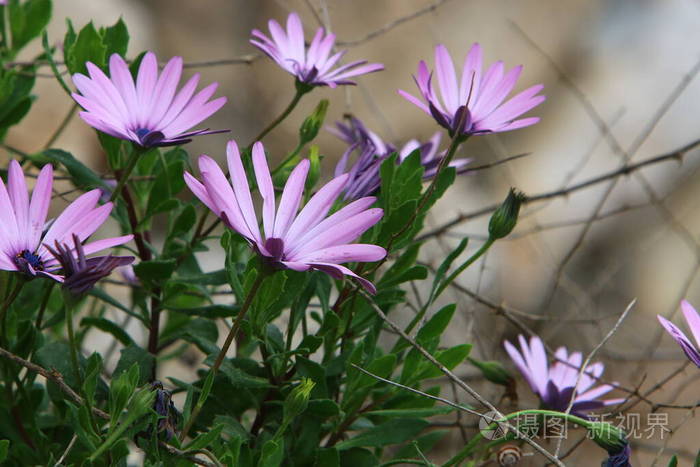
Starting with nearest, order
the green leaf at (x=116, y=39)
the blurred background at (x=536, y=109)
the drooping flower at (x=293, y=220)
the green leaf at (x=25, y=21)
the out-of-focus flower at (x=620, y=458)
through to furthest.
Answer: the drooping flower at (x=293, y=220)
the out-of-focus flower at (x=620, y=458)
the green leaf at (x=116, y=39)
the green leaf at (x=25, y=21)
the blurred background at (x=536, y=109)

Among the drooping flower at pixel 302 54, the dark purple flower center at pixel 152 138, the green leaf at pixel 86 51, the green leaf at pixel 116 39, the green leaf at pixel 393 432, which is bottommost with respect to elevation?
the green leaf at pixel 393 432

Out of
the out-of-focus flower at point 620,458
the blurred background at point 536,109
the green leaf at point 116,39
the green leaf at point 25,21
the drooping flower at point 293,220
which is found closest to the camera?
the drooping flower at point 293,220

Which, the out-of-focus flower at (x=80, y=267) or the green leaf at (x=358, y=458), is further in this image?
the green leaf at (x=358, y=458)

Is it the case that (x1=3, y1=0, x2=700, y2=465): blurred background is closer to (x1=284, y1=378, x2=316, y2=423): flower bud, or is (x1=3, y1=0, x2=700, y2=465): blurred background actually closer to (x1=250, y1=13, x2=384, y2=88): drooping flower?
(x1=250, y1=13, x2=384, y2=88): drooping flower

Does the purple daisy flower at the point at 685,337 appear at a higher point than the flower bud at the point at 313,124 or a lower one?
lower

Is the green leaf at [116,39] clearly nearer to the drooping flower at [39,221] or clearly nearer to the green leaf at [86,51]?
the green leaf at [86,51]

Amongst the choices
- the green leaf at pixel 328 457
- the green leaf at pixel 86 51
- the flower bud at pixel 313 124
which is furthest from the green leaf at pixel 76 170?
the green leaf at pixel 328 457

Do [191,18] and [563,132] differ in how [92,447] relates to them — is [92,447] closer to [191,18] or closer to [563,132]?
[563,132]
